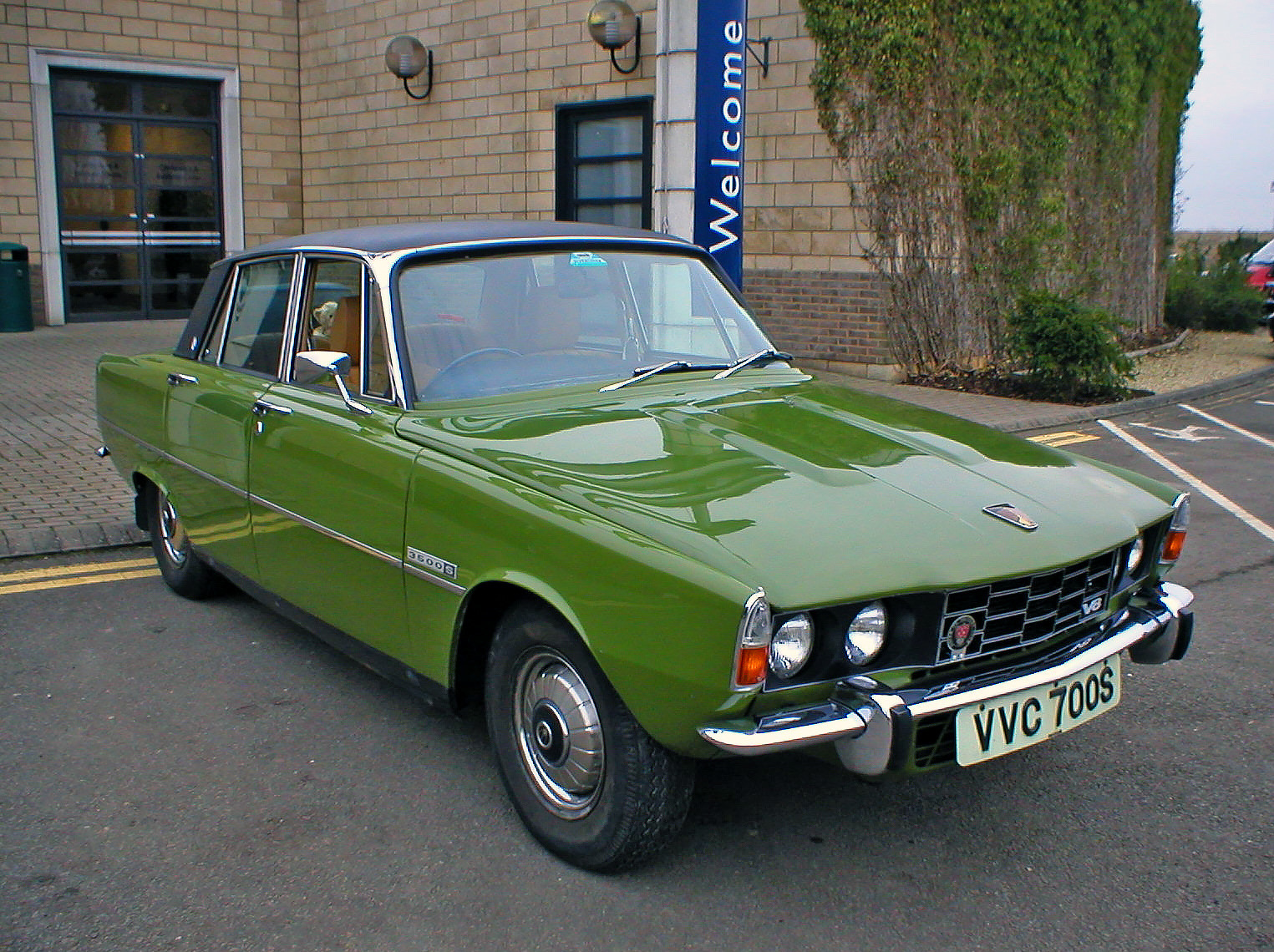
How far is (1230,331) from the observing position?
809 inches

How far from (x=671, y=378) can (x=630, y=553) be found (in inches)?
55.4

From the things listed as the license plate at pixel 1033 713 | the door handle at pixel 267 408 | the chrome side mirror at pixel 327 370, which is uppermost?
the chrome side mirror at pixel 327 370

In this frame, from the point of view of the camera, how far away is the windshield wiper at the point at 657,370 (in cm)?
386

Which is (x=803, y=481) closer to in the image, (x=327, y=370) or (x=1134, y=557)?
(x=1134, y=557)

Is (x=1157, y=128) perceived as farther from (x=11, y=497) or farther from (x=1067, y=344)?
(x=11, y=497)

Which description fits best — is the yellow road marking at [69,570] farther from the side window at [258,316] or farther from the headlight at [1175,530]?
the headlight at [1175,530]

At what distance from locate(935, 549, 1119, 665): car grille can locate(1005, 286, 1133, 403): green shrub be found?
8834mm

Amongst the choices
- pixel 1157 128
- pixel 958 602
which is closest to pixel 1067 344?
pixel 1157 128

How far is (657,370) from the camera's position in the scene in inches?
156

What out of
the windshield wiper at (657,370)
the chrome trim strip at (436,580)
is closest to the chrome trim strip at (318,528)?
the chrome trim strip at (436,580)

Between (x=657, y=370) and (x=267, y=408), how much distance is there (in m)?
1.38

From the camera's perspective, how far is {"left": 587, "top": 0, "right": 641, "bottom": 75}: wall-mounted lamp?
13414 mm

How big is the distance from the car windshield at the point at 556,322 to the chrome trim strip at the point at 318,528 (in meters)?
0.50

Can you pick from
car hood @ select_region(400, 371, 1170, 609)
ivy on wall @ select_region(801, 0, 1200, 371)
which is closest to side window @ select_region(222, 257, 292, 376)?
car hood @ select_region(400, 371, 1170, 609)
